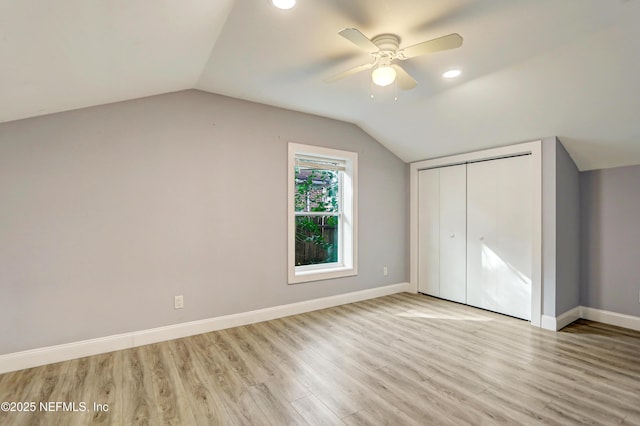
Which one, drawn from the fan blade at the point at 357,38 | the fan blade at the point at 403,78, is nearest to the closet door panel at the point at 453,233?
the fan blade at the point at 403,78

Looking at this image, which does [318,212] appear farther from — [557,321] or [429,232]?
[557,321]

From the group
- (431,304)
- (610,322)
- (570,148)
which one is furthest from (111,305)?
(610,322)

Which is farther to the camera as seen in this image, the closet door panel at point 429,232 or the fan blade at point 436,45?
the closet door panel at point 429,232

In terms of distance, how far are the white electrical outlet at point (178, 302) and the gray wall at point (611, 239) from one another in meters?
4.66

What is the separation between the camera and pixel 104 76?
2.23 meters

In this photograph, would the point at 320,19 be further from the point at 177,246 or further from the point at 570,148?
the point at 570,148

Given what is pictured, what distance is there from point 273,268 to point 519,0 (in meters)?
3.22

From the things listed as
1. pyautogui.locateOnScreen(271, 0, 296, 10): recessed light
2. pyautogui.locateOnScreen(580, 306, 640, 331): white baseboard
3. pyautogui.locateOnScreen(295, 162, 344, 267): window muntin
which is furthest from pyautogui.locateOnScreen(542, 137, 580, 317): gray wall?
pyautogui.locateOnScreen(271, 0, 296, 10): recessed light

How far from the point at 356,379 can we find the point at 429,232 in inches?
115

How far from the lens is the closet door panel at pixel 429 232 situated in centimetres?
452

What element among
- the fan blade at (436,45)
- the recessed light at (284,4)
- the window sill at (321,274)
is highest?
the recessed light at (284,4)

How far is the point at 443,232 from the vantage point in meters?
4.43

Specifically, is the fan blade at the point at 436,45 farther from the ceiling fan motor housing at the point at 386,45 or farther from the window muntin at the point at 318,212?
the window muntin at the point at 318,212

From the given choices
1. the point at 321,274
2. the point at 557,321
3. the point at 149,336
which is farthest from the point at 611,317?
the point at 149,336
